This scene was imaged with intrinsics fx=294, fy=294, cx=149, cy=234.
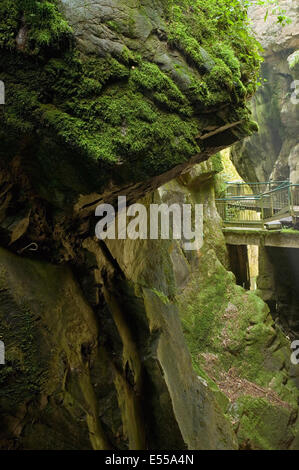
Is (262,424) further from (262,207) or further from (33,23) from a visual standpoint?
(33,23)

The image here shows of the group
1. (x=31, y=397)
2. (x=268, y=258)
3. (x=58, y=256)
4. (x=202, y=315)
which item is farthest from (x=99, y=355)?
(x=268, y=258)

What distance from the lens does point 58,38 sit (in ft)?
8.28

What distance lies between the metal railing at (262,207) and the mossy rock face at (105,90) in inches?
289

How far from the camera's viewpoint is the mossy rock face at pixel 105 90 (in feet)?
8.41

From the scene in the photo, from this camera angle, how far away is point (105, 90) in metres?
2.77

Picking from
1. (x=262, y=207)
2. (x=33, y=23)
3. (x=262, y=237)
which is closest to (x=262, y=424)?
(x=262, y=237)

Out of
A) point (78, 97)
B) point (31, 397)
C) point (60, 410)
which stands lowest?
point (60, 410)

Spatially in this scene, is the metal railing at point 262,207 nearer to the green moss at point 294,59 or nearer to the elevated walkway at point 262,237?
the elevated walkway at point 262,237

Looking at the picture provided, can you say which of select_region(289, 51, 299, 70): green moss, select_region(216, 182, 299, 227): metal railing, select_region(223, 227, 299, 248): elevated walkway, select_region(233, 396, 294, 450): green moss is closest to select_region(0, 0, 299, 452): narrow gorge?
select_region(233, 396, 294, 450): green moss

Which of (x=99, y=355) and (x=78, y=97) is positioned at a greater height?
(x=78, y=97)

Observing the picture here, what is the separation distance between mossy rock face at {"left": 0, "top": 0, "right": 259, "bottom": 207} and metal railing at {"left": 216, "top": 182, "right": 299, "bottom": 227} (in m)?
7.35

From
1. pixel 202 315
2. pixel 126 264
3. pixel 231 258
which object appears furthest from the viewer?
pixel 231 258
